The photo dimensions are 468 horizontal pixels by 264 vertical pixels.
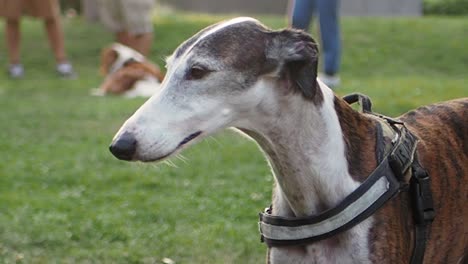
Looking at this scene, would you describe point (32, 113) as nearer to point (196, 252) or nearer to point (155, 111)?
point (196, 252)

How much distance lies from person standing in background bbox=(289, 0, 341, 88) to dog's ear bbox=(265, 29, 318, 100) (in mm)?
5898

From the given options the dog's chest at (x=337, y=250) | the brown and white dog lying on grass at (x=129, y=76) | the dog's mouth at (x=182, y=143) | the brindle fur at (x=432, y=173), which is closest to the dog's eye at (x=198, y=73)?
the dog's mouth at (x=182, y=143)

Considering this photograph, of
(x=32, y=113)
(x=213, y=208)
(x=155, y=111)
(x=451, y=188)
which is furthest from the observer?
(x=32, y=113)

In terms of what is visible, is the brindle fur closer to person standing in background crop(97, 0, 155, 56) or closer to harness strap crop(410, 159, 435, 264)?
harness strap crop(410, 159, 435, 264)

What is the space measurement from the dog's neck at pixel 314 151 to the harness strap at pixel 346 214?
0.16ft

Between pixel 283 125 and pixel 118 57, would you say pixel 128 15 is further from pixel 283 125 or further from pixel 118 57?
pixel 283 125

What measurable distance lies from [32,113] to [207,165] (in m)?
2.90

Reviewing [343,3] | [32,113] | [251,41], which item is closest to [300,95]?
[251,41]

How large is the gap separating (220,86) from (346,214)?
0.61m

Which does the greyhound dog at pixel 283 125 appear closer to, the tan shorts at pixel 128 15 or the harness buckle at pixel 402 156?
the harness buckle at pixel 402 156

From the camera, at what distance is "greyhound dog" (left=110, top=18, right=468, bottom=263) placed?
2.95 m

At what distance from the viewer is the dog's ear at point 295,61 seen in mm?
3035

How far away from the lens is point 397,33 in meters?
14.4

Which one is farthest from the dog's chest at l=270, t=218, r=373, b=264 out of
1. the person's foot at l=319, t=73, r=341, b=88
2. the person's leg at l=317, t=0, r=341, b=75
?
the person's foot at l=319, t=73, r=341, b=88
